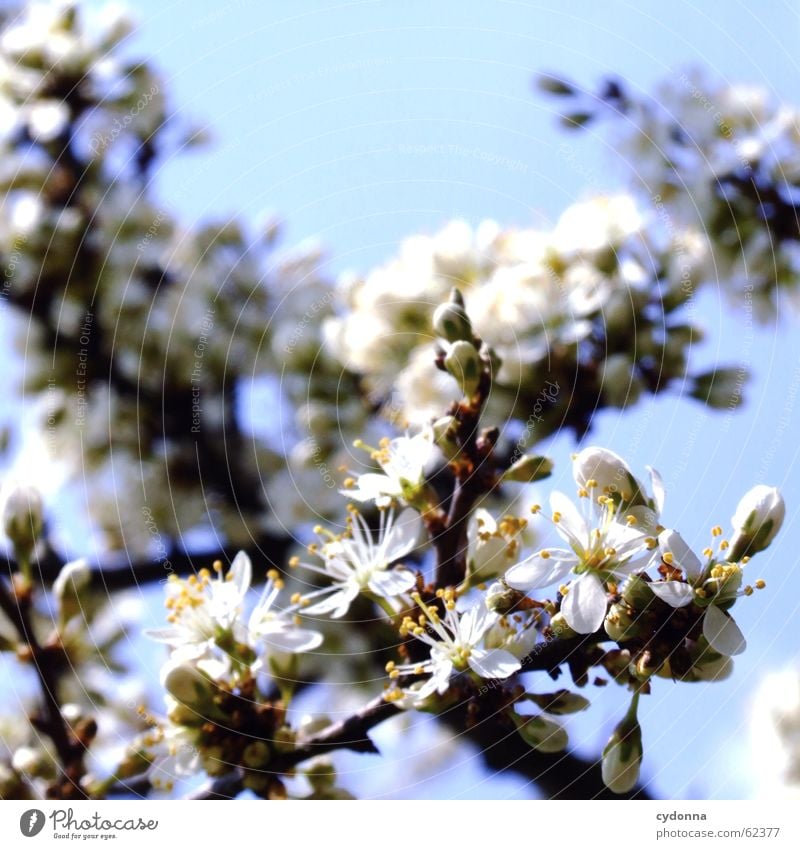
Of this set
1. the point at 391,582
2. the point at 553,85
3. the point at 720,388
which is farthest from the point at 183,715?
the point at 553,85

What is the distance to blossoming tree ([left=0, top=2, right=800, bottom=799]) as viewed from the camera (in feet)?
1.87

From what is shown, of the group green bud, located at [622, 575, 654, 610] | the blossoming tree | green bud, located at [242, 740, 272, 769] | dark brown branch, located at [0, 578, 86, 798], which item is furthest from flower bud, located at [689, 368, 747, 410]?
dark brown branch, located at [0, 578, 86, 798]

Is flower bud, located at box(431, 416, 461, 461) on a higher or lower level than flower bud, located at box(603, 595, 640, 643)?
higher

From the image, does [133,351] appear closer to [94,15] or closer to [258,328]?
[258,328]

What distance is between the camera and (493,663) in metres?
0.56

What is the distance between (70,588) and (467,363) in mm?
369

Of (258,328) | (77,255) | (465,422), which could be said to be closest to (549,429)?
(465,422)

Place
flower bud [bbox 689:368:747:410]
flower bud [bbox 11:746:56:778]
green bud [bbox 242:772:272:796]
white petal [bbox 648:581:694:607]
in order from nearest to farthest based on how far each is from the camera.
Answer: white petal [bbox 648:581:694:607] → green bud [bbox 242:772:272:796] → flower bud [bbox 11:746:56:778] → flower bud [bbox 689:368:747:410]

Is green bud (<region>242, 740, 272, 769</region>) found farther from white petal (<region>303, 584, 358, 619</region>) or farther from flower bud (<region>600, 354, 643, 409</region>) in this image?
flower bud (<region>600, 354, 643, 409</region>)

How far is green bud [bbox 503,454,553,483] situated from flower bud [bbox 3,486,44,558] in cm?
37

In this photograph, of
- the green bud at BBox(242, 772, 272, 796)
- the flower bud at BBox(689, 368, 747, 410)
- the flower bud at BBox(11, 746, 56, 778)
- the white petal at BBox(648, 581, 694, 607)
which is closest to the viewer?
the white petal at BBox(648, 581, 694, 607)

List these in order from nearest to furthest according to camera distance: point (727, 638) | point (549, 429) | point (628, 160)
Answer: point (727, 638), point (549, 429), point (628, 160)

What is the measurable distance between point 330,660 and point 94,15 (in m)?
0.67

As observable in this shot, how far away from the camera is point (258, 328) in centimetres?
102
